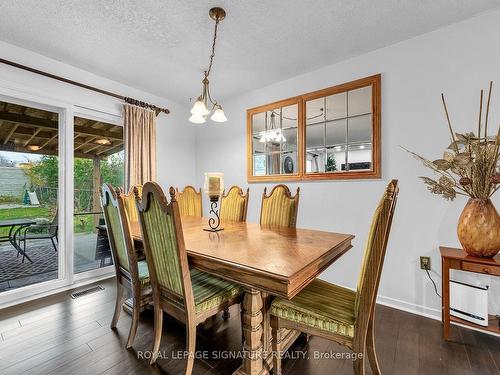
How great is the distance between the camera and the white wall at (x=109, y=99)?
2399mm

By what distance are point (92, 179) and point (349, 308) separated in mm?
3196

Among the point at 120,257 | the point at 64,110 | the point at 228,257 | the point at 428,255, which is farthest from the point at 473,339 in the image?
the point at 64,110

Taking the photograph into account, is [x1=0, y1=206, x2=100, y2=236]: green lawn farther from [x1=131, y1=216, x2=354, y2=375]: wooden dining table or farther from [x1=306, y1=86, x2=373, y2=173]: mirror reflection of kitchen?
[x1=306, y1=86, x2=373, y2=173]: mirror reflection of kitchen

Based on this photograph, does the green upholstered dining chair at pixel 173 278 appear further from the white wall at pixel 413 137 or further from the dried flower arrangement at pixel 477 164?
the dried flower arrangement at pixel 477 164

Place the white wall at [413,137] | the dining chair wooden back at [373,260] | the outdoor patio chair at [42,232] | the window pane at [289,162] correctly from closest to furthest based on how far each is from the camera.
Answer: the dining chair wooden back at [373,260]
the white wall at [413,137]
the outdoor patio chair at [42,232]
the window pane at [289,162]

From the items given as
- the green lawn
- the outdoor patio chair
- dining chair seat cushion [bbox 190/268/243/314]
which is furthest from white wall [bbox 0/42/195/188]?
dining chair seat cushion [bbox 190/268/243/314]

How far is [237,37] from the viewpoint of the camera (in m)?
2.25

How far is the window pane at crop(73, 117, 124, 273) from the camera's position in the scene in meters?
2.95

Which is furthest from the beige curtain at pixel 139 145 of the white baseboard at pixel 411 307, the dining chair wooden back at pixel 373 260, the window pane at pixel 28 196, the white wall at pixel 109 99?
the white baseboard at pixel 411 307

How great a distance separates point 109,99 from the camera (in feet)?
10.2

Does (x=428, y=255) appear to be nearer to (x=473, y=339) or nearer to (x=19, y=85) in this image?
(x=473, y=339)

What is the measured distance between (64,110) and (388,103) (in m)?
3.48

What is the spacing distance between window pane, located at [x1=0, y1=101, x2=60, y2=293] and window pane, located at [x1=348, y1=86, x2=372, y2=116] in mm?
3297

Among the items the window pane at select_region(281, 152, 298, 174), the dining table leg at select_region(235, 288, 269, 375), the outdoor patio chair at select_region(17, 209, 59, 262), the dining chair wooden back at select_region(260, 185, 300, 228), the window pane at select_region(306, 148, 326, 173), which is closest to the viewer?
the dining table leg at select_region(235, 288, 269, 375)
